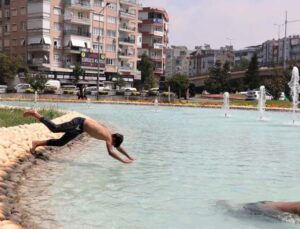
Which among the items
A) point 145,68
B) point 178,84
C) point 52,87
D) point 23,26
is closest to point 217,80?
point 145,68

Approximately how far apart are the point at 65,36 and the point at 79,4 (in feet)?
20.8

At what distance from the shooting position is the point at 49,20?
81.8m

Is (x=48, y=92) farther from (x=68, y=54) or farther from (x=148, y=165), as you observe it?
(x=148, y=165)

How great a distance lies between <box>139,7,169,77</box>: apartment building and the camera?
117 m

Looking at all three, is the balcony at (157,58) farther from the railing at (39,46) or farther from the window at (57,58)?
the railing at (39,46)

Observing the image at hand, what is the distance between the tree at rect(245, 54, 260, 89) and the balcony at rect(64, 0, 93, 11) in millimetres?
29882

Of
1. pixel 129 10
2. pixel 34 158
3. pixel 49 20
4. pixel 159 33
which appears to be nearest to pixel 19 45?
pixel 49 20

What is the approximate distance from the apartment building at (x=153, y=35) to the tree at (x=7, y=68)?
4535cm

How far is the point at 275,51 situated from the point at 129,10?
98105 mm

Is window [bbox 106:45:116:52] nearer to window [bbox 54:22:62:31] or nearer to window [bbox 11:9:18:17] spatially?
window [bbox 54:22:62:31]

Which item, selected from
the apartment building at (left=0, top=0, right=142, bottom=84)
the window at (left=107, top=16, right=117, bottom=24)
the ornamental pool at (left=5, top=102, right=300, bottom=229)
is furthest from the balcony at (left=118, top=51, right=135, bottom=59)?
the ornamental pool at (left=5, top=102, right=300, bottom=229)

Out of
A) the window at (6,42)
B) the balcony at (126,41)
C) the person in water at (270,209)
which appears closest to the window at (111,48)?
the balcony at (126,41)

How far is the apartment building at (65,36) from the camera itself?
8069 centimetres

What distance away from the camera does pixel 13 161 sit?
10.3 m
